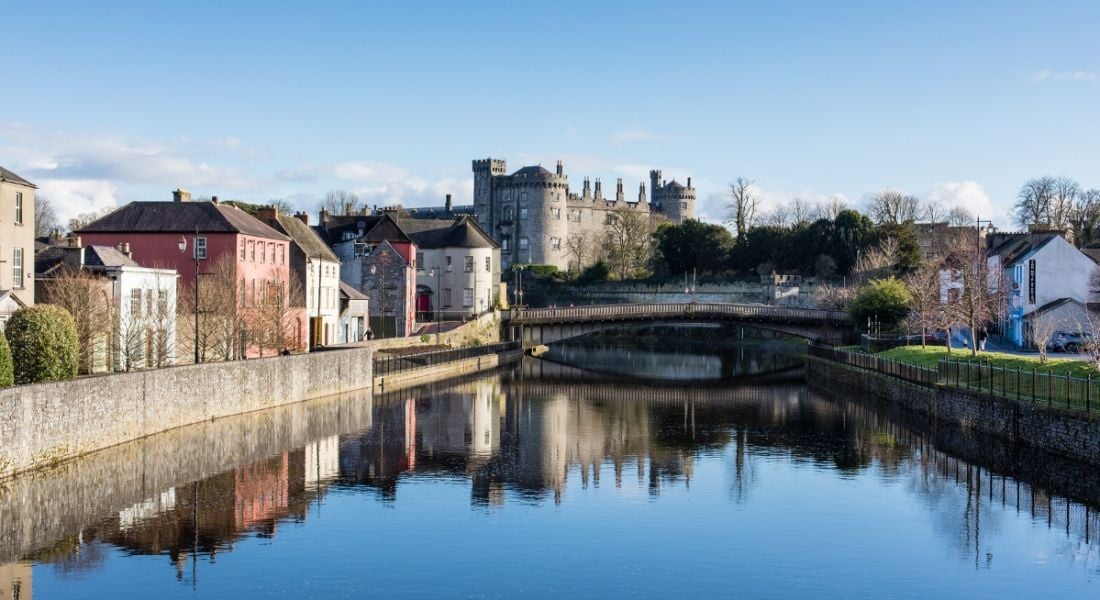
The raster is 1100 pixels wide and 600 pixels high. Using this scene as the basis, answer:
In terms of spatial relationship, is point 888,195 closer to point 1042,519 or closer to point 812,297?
point 812,297

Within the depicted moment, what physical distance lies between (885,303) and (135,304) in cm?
3996

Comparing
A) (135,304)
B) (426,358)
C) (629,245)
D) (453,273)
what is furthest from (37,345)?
(629,245)

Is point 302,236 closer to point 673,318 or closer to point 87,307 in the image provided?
point 673,318

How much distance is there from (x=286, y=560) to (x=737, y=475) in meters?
13.8

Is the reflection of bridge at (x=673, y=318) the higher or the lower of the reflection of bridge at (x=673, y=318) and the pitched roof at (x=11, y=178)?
the lower

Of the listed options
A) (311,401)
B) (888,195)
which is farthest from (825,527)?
(888,195)

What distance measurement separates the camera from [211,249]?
50.6m

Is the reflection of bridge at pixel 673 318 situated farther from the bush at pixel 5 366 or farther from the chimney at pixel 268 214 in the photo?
the bush at pixel 5 366

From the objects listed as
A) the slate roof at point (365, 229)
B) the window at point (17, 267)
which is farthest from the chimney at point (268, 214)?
the window at point (17, 267)

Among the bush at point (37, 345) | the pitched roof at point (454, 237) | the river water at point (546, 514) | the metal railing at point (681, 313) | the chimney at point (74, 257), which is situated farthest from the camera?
the pitched roof at point (454, 237)

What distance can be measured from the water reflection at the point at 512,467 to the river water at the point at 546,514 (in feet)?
0.33

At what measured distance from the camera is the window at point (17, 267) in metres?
36.8

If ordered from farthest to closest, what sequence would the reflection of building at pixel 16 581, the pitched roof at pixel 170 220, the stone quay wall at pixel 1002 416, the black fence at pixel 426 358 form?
1. the black fence at pixel 426 358
2. the pitched roof at pixel 170 220
3. the stone quay wall at pixel 1002 416
4. the reflection of building at pixel 16 581

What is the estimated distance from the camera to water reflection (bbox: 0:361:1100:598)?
22531 mm
